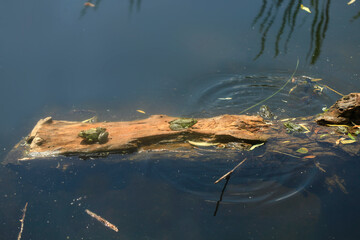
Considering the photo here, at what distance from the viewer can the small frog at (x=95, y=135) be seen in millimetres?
3893

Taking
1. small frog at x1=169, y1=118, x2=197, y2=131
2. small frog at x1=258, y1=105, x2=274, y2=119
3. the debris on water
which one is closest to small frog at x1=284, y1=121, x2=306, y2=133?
the debris on water

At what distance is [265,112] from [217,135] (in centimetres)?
128

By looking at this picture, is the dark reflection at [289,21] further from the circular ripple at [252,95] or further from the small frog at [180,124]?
the small frog at [180,124]

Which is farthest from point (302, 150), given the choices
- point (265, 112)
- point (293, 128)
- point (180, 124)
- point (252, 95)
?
point (252, 95)

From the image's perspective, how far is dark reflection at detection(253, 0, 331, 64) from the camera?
5.81m

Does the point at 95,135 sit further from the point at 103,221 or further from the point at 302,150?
the point at 302,150

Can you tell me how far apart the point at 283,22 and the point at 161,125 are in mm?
3585

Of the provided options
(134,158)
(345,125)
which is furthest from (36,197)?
(345,125)

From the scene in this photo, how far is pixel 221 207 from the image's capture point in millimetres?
3623

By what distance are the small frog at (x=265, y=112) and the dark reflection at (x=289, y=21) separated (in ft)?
4.30

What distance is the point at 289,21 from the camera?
20.3ft

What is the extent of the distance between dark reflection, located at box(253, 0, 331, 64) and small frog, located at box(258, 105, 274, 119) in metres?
1.31

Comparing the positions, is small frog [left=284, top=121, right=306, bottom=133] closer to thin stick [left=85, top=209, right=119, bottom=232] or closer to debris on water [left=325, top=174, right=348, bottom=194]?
debris on water [left=325, top=174, right=348, bottom=194]

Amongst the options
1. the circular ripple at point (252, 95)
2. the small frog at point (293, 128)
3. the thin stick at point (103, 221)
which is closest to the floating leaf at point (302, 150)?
the small frog at point (293, 128)
